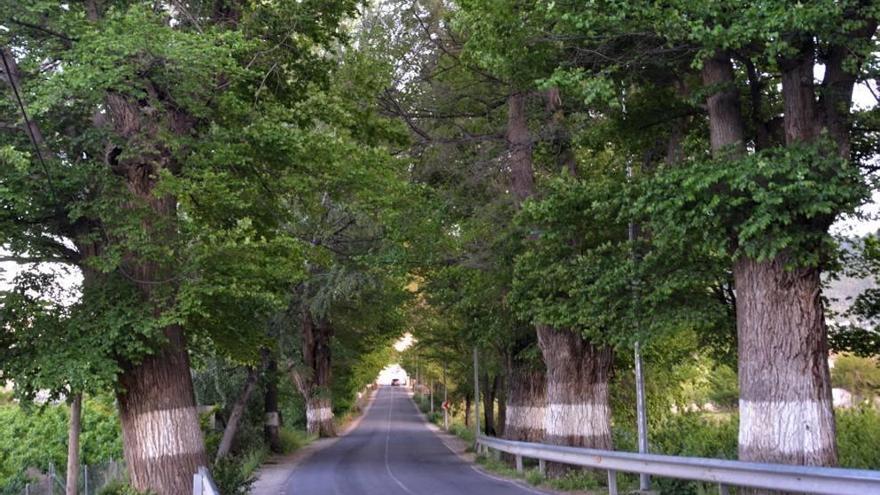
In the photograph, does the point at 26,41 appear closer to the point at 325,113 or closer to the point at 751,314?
the point at 325,113

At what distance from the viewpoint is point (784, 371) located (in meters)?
10.7

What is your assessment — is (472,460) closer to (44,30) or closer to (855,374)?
(855,374)

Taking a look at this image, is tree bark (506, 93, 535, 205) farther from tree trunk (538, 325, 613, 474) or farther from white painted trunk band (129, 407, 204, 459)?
white painted trunk band (129, 407, 204, 459)

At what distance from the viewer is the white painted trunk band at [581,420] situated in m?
19.9

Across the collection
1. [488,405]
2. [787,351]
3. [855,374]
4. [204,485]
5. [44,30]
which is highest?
[44,30]

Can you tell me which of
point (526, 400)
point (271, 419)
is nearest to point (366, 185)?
point (526, 400)

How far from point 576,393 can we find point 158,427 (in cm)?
1026

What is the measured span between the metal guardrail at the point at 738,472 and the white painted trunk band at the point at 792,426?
60 cm

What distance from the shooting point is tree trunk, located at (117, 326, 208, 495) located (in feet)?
41.7

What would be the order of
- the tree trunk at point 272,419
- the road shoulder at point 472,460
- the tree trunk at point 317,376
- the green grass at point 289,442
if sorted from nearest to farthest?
the road shoulder at point 472,460 → the tree trunk at point 272,419 → the green grass at point 289,442 → the tree trunk at point 317,376

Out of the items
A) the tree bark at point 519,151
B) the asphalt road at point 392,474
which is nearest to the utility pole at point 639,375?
the asphalt road at point 392,474

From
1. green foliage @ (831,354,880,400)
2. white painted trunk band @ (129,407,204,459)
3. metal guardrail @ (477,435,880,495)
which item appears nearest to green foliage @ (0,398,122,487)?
white painted trunk band @ (129,407,204,459)

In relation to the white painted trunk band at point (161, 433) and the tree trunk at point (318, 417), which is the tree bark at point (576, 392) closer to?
the white painted trunk band at point (161, 433)

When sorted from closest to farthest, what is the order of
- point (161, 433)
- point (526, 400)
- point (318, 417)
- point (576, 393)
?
1. point (161, 433)
2. point (576, 393)
3. point (526, 400)
4. point (318, 417)
